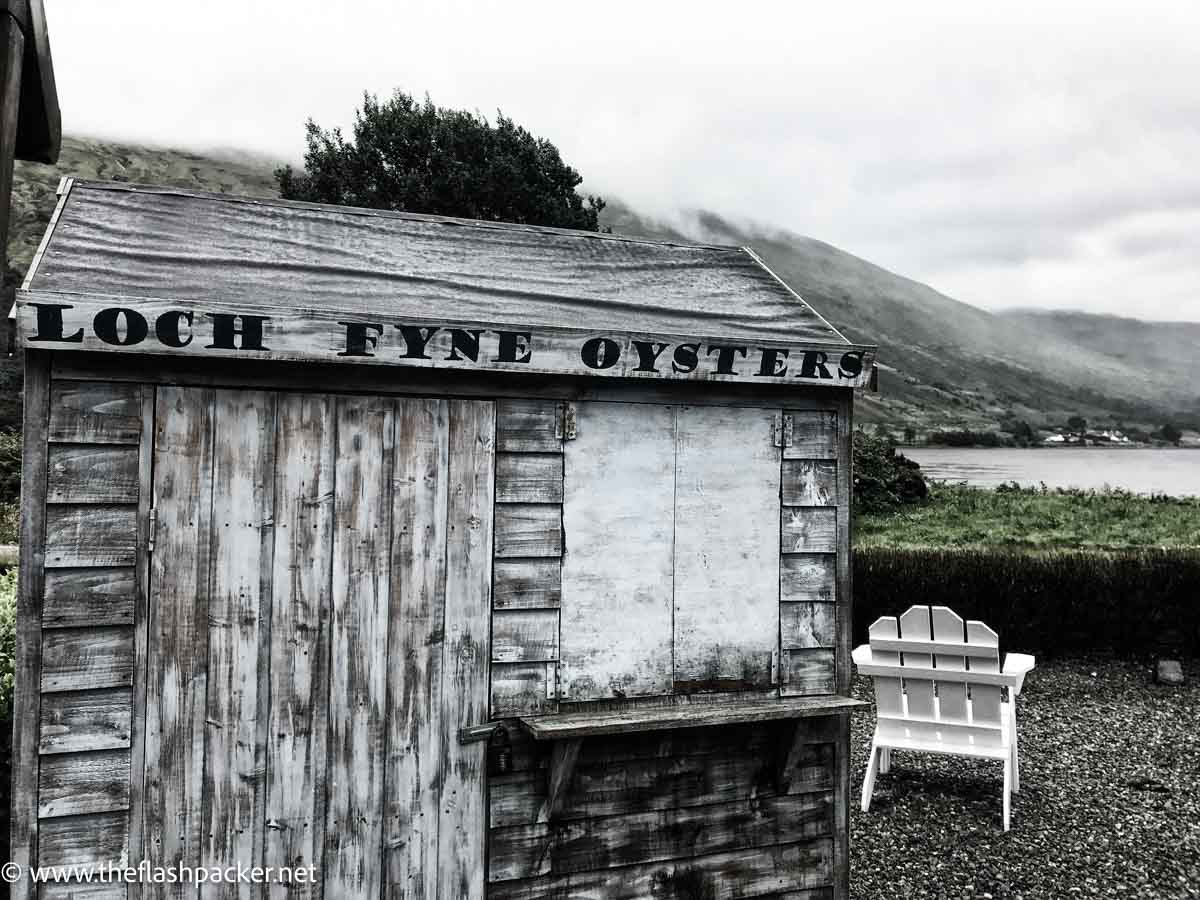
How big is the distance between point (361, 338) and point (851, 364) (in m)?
2.14

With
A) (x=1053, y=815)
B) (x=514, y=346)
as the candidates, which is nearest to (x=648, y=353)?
(x=514, y=346)

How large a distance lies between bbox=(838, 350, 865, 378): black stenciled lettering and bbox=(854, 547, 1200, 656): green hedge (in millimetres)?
7527

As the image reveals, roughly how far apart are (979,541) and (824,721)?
349 inches

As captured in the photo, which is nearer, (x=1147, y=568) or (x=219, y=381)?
(x=219, y=381)

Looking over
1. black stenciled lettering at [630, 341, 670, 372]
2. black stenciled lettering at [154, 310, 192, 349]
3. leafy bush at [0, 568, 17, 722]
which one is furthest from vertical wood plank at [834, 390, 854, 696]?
leafy bush at [0, 568, 17, 722]

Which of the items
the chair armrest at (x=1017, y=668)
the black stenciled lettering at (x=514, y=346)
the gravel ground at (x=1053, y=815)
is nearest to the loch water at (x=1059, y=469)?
the gravel ground at (x=1053, y=815)

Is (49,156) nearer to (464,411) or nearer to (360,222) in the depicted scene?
(360,222)

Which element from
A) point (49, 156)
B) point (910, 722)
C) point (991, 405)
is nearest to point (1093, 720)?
point (910, 722)

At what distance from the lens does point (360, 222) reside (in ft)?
15.5

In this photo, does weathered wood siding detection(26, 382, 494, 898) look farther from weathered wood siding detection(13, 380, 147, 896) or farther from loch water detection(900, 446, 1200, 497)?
loch water detection(900, 446, 1200, 497)

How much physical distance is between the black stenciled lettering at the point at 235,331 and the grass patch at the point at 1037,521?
9.59 meters

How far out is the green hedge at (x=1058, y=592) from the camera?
10.9m

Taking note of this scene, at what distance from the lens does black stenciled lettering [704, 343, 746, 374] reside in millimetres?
Answer: 4004

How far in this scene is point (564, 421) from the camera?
395 centimetres
